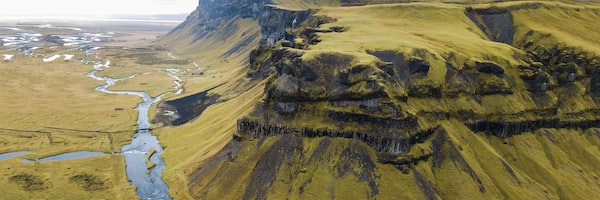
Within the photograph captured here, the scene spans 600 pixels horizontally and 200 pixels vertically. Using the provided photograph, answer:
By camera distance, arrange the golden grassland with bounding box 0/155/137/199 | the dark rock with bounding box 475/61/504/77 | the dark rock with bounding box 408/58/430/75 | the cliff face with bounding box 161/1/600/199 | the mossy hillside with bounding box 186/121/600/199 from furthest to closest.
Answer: the dark rock with bounding box 475/61/504/77
the dark rock with bounding box 408/58/430/75
the golden grassland with bounding box 0/155/137/199
the cliff face with bounding box 161/1/600/199
the mossy hillside with bounding box 186/121/600/199

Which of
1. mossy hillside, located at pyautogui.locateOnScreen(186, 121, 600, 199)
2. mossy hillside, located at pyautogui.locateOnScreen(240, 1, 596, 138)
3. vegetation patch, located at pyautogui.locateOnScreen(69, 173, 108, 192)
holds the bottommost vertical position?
vegetation patch, located at pyautogui.locateOnScreen(69, 173, 108, 192)

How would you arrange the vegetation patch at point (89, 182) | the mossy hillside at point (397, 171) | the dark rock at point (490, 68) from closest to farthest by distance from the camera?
1. the mossy hillside at point (397, 171)
2. the vegetation patch at point (89, 182)
3. the dark rock at point (490, 68)

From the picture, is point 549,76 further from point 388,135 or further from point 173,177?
point 173,177

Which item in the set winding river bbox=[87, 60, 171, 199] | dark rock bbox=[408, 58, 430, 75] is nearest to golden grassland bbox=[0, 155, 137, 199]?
winding river bbox=[87, 60, 171, 199]

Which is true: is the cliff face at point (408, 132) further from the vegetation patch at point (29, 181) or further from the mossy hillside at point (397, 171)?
the vegetation patch at point (29, 181)

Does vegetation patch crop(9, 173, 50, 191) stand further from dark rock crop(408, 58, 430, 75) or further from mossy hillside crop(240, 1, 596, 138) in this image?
dark rock crop(408, 58, 430, 75)

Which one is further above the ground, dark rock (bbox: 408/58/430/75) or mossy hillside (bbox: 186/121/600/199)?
dark rock (bbox: 408/58/430/75)

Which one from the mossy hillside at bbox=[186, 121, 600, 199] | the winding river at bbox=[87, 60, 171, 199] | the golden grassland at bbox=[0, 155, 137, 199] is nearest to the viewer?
the mossy hillside at bbox=[186, 121, 600, 199]

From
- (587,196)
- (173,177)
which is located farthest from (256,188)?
(587,196)

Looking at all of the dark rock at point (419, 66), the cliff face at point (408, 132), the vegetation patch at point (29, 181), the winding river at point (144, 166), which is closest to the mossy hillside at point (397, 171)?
the cliff face at point (408, 132)

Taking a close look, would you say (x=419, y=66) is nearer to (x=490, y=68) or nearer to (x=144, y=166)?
(x=490, y=68)
